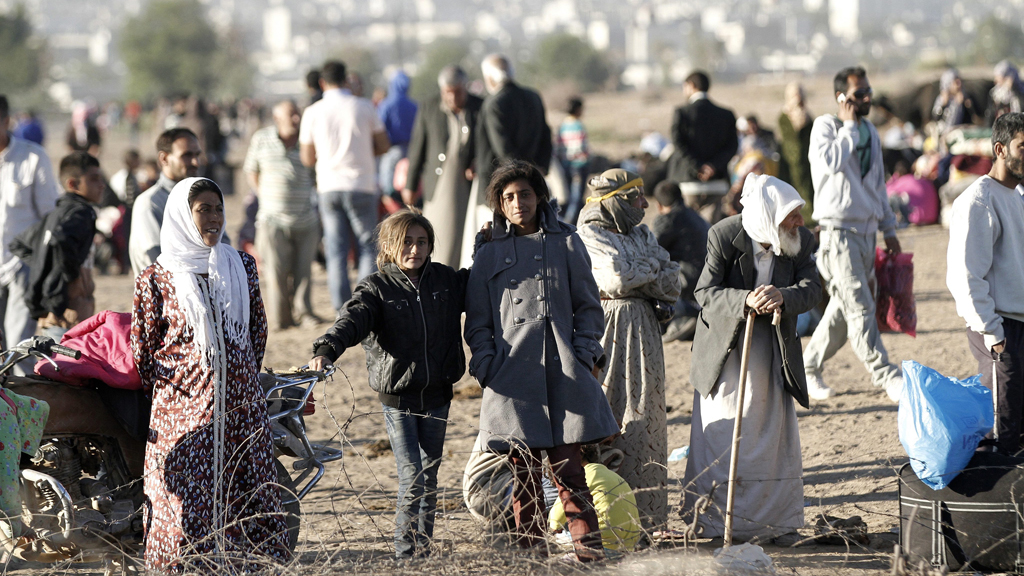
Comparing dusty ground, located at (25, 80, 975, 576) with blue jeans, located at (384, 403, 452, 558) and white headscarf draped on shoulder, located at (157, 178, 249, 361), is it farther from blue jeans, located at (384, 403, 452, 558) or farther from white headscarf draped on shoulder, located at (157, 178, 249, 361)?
white headscarf draped on shoulder, located at (157, 178, 249, 361)

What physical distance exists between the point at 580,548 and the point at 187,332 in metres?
1.70

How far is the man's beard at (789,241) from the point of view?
495 cm

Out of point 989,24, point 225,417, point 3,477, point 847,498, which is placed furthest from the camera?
point 989,24

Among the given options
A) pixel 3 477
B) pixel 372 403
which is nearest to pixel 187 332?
pixel 3 477

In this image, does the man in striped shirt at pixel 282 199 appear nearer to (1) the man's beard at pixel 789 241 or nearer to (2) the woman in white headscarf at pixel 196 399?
(2) the woman in white headscarf at pixel 196 399

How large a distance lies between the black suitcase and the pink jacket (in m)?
3.06

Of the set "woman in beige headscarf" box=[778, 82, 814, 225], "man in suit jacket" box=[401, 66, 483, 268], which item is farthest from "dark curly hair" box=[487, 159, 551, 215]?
"woman in beige headscarf" box=[778, 82, 814, 225]

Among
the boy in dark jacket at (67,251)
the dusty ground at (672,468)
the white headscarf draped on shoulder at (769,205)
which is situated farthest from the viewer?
the boy in dark jacket at (67,251)

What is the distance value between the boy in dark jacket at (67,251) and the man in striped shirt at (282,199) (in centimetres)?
313

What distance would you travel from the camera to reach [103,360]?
442 centimetres

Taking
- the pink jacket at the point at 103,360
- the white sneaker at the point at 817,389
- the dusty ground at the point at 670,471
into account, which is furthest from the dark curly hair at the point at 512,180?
the white sneaker at the point at 817,389

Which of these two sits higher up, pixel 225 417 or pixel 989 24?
pixel 989 24

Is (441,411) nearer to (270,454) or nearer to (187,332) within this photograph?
(270,454)

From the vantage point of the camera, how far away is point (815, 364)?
289 inches
